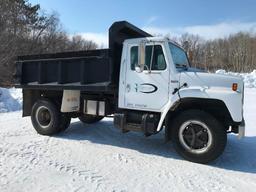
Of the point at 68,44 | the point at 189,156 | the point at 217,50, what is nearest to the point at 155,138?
the point at 189,156

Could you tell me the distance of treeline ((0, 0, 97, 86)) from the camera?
3088 centimetres

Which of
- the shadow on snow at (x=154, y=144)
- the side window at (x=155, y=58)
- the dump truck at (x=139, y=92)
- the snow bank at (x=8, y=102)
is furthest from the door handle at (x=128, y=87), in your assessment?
the snow bank at (x=8, y=102)

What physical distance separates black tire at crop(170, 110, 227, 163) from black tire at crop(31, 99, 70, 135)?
307 centimetres

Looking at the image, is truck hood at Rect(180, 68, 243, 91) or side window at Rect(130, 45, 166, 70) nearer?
truck hood at Rect(180, 68, 243, 91)

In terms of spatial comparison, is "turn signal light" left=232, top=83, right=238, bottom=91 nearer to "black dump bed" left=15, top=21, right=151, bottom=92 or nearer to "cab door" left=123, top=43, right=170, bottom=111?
"cab door" left=123, top=43, right=170, bottom=111

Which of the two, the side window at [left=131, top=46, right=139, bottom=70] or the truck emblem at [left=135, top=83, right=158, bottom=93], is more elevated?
the side window at [left=131, top=46, right=139, bottom=70]

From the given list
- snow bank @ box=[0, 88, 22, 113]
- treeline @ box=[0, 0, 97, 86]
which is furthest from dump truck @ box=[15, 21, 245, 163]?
treeline @ box=[0, 0, 97, 86]

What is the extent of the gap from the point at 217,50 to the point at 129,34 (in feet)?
176

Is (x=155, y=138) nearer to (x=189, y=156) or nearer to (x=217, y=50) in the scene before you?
(x=189, y=156)

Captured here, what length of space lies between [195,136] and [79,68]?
312 cm

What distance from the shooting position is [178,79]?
599 centimetres

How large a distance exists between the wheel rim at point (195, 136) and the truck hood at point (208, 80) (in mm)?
729

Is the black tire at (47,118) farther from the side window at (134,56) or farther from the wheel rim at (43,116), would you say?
the side window at (134,56)

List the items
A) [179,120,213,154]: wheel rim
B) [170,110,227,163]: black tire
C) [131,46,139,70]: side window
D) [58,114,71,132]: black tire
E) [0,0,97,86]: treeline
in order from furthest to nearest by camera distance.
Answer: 1. [0,0,97,86]: treeline
2. [58,114,71,132]: black tire
3. [131,46,139,70]: side window
4. [179,120,213,154]: wheel rim
5. [170,110,227,163]: black tire
